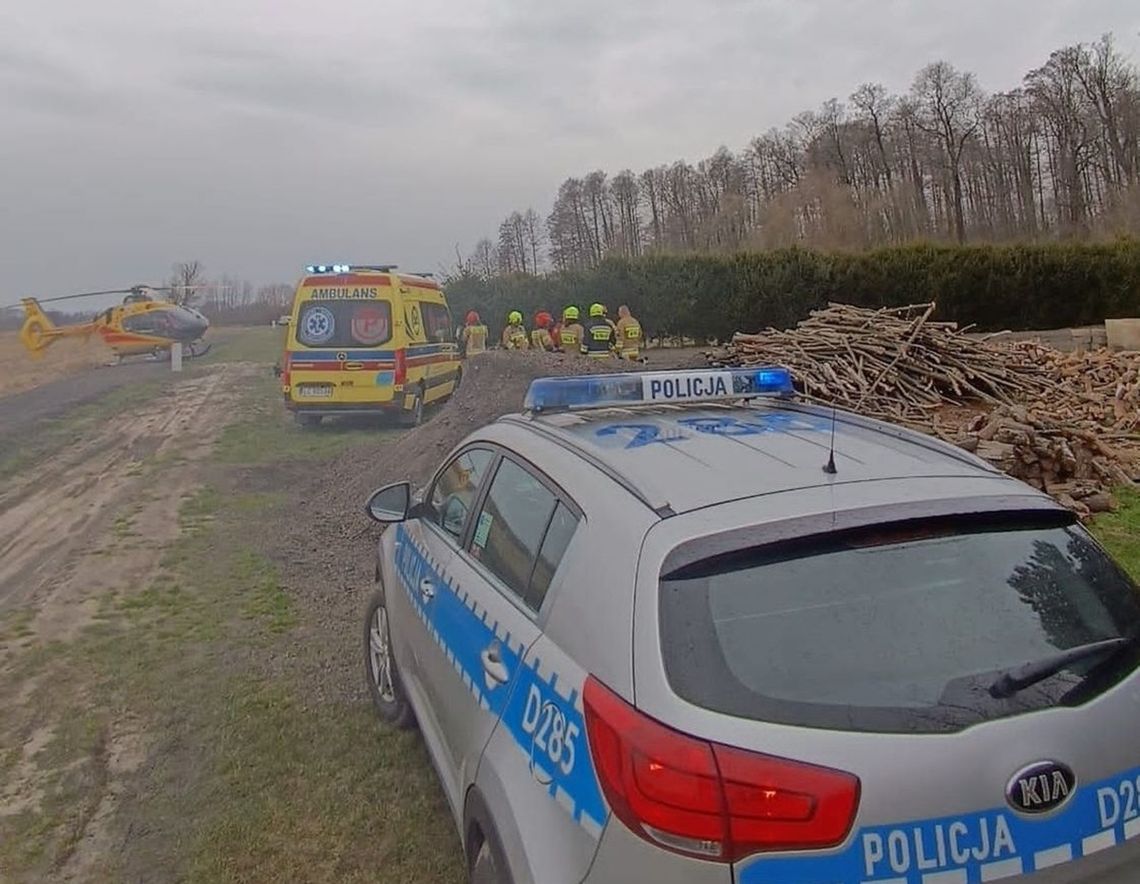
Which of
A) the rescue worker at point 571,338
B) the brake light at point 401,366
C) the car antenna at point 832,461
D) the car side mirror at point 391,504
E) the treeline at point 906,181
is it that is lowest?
the car side mirror at point 391,504

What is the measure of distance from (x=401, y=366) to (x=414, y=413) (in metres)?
0.90

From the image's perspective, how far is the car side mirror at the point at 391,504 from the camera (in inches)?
160

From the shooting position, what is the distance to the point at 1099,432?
445 inches

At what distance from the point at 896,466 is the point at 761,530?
21.8 inches

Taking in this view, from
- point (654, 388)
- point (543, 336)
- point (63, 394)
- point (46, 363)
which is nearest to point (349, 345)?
point (543, 336)

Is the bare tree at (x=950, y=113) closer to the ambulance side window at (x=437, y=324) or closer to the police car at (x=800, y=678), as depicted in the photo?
the ambulance side window at (x=437, y=324)

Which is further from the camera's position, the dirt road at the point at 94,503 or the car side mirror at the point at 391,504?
the dirt road at the point at 94,503

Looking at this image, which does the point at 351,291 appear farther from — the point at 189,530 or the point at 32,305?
the point at 32,305

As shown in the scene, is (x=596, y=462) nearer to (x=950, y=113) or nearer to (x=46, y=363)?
(x=46, y=363)

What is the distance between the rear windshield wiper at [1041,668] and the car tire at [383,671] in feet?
8.71

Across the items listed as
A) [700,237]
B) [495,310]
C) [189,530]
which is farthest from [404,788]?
[700,237]

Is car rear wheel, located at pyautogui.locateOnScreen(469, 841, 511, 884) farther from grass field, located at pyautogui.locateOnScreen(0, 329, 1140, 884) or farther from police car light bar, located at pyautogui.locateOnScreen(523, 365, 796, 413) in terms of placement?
police car light bar, located at pyautogui.locateOnScreen(523, 365, 796, 413)

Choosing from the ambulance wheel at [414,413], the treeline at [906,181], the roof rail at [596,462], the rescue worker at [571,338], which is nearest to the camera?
the roof rail at [596,462]

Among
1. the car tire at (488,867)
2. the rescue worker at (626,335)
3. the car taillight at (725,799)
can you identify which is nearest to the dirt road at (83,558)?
the car tire at (488,867)
